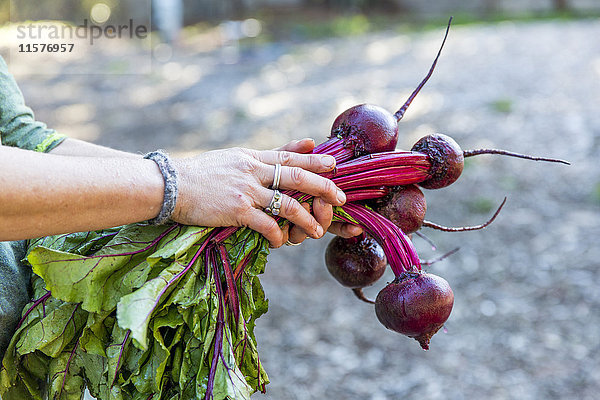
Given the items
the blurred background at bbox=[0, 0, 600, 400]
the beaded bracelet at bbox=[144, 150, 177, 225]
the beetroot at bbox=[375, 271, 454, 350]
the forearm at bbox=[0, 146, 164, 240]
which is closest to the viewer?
the forearm at bbox=[0, 146, 164, 240]

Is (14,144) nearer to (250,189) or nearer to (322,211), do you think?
(250,189)

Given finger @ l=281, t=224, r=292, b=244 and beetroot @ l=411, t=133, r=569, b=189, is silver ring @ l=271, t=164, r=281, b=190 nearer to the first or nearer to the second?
finger @ l=281, t=224, r=292, b=244

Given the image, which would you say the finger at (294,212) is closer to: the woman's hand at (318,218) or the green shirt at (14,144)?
the woman's hand at (318,218)

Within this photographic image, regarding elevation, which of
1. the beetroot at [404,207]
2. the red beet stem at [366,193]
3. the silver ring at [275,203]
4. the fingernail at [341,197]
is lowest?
the beetroot at [404,207]

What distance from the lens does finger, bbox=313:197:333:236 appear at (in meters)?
1.78

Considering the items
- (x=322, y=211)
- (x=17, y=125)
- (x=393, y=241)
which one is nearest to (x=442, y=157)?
(x=393, y=241)

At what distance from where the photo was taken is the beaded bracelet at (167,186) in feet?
4.90

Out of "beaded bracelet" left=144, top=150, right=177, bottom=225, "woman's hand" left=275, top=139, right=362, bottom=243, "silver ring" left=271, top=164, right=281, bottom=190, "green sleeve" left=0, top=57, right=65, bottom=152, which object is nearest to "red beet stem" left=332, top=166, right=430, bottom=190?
"woman's hand" left=275, top=139, right=362, bottom=243

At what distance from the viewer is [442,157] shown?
1935 millimetres

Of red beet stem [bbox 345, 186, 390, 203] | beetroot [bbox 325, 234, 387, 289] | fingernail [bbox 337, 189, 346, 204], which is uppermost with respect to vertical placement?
fingernail [bbox 337, 189, 346, 204]

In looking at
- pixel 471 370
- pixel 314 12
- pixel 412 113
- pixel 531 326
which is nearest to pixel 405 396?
pixel 471 370

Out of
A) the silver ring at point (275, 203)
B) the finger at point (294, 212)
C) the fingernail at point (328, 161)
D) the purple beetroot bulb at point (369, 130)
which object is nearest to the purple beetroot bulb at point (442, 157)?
the purple beetroot bulb at point (369, 130)

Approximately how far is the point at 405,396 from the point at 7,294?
96.9 inches

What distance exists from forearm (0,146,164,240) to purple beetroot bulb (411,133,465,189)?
908 millimetres
